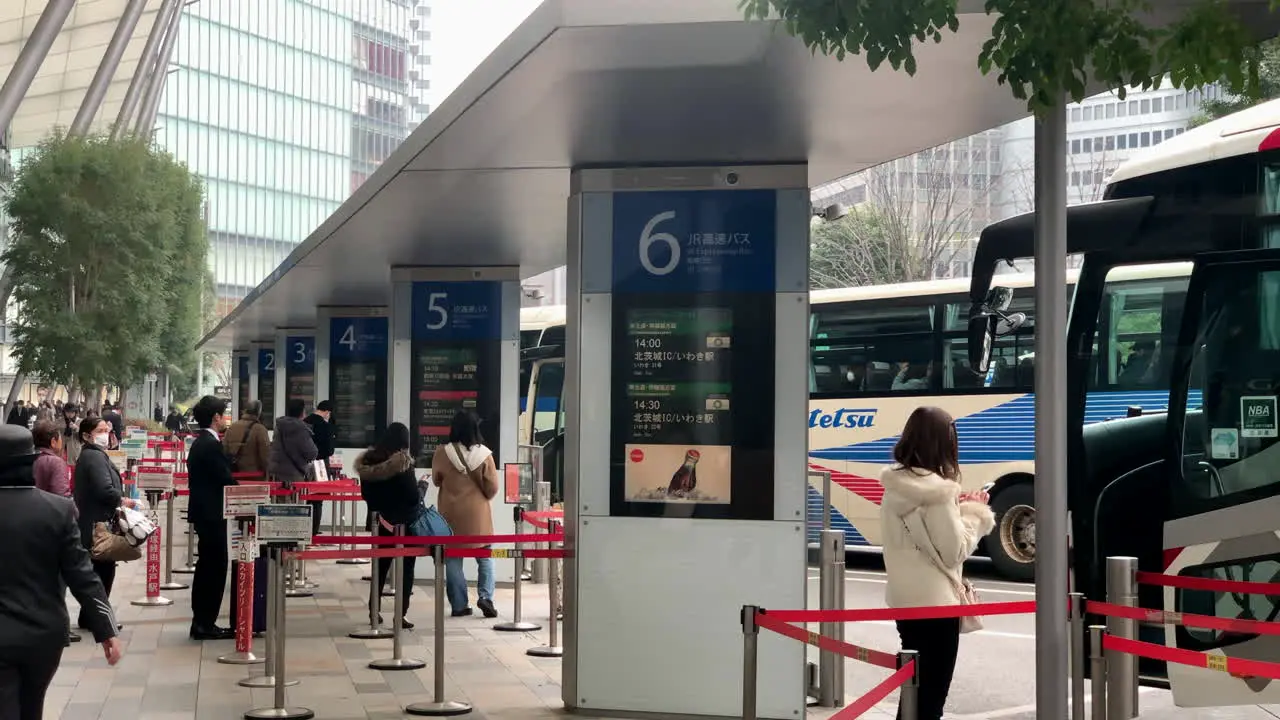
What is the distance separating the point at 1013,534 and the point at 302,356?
16.6 m

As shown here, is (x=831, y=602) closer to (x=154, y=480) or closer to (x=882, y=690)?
(x=882, y=690)

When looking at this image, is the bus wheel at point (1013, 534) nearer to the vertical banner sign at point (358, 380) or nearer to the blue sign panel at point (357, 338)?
the vertical banner sign at point (358, 380)

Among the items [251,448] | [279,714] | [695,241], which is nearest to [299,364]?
[251,448]

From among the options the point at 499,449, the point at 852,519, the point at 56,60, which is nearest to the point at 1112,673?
the point at 499,449

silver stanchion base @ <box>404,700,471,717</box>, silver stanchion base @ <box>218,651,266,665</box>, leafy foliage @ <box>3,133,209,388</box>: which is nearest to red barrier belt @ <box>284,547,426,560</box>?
silver stanchion base @ <box>404,700,471,717</box>

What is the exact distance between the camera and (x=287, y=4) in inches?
4469

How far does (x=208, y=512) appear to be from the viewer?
1241 cm

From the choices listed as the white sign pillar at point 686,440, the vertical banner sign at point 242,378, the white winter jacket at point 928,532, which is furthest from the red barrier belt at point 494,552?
the vertical banner sign at point 242,378

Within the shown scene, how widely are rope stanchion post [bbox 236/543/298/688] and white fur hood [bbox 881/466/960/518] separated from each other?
386cm

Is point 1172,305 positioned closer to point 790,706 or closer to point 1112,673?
point 790,706

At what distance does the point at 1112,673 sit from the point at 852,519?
42.5 ft

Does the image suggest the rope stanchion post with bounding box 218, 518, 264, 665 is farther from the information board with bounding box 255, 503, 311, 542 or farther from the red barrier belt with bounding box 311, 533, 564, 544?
the information board with bounding box 255, 503, 311, 542

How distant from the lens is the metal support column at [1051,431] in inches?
216

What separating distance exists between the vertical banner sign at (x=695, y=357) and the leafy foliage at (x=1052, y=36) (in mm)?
3950
